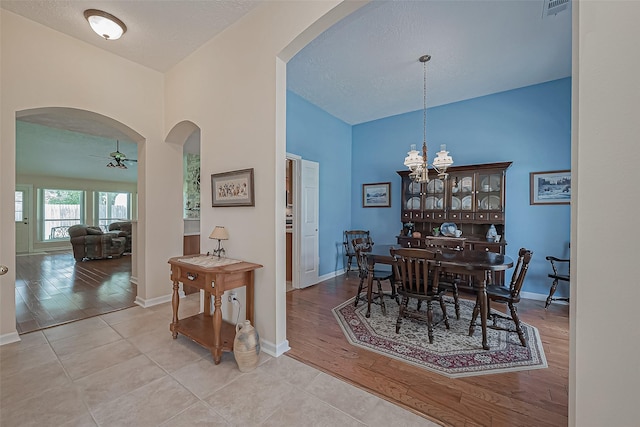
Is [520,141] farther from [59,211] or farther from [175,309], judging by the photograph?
[59,211]

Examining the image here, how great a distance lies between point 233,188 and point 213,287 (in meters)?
0.97

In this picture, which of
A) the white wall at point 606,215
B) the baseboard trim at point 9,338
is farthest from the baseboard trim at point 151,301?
the white wall at point 606,215

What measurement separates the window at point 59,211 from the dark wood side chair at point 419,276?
10.6 metres

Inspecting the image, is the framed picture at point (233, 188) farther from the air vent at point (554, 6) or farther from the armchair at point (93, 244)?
the armchair at point (93, 244)

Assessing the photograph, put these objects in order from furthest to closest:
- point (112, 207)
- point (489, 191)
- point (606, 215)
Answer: point (112, 207) < point (489, 191) < point (606, 215)

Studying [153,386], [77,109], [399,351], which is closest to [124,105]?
[77,109]

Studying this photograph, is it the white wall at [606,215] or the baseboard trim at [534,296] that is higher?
the white wall at [606,215]

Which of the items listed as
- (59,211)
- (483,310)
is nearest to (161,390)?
(483,310)

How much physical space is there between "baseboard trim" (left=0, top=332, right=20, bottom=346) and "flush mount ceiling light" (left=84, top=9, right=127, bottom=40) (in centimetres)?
299

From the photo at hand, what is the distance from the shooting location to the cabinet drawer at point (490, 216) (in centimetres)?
384

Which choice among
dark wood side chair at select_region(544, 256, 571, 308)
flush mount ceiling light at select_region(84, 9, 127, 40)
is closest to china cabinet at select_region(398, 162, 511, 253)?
dark wood side chair at select_region(544, 256, 571, 308)

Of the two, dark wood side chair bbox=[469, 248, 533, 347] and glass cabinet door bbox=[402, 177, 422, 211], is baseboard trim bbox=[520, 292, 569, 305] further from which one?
glass cabinet door bbox=[402, 177, 422, 211]

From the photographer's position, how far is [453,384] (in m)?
1.86

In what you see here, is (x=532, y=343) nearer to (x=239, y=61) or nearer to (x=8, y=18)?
(x=239, y=61)
